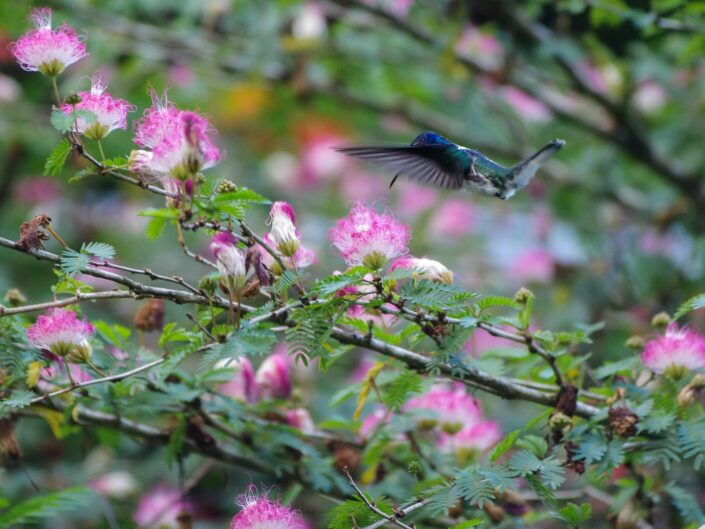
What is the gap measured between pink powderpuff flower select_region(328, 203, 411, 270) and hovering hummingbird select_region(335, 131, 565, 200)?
229 mm

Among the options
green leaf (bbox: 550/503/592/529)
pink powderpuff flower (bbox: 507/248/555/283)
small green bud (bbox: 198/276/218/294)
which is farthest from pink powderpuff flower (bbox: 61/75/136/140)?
pink powderpuff flower (bbox: 507/248/555/283)

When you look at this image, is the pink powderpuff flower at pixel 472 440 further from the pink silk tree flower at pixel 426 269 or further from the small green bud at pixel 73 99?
the small green bud at pixel 73 99

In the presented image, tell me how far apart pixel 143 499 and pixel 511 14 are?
237cm

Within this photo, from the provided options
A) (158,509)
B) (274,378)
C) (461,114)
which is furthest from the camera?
(461,114)

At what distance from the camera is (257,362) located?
3.37 meters

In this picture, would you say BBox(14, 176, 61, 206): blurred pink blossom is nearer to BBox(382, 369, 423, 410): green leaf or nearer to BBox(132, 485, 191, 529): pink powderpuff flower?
BBox(132, 485, 191, 529): pink powderpuff flower

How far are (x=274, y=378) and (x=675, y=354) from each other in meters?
1.00

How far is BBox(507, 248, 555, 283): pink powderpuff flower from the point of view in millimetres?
4621

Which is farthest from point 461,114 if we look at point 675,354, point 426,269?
point 426,269

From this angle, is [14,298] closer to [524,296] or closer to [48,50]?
[48,50]

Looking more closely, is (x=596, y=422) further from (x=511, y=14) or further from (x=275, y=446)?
(x=511, y=14)

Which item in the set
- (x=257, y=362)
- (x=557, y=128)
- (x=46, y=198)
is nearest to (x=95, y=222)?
(x=46, y=198)

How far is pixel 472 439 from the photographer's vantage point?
2494 millimetres

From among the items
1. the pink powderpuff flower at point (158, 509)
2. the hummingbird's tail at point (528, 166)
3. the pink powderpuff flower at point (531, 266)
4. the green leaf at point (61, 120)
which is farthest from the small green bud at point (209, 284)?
the pink powderpuff flower at point (531, 266)
